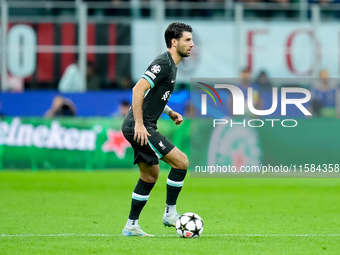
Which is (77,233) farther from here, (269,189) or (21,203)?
(269,189)

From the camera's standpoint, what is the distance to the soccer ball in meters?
7.43

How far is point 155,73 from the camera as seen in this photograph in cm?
731

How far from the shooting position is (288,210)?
10.4 meters

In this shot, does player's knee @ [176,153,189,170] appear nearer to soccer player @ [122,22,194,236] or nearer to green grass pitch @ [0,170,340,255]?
soccer player @ [122,22,194,236]

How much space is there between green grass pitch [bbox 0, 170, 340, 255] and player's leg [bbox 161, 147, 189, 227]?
212 millimetres

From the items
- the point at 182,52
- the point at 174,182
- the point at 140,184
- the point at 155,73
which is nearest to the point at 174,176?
the point at 174,182

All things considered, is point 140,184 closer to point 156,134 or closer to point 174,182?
point 174,182

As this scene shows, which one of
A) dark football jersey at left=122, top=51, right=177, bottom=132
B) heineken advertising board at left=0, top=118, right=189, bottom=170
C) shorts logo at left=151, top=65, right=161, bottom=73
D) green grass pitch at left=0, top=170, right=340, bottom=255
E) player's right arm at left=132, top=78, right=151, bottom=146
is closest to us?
green grass pitch at left=0, top=170, right=340, bottom=255

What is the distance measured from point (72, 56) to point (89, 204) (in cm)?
787

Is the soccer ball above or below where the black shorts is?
below

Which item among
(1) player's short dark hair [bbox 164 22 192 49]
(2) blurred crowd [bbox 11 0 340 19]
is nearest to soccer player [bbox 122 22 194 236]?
(1) player's short dark hair [bbox 164 22 192 49]

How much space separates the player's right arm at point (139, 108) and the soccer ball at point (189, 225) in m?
0.85

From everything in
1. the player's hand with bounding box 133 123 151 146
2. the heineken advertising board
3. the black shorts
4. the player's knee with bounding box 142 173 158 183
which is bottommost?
the heineken advertising board

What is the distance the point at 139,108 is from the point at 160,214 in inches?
119
